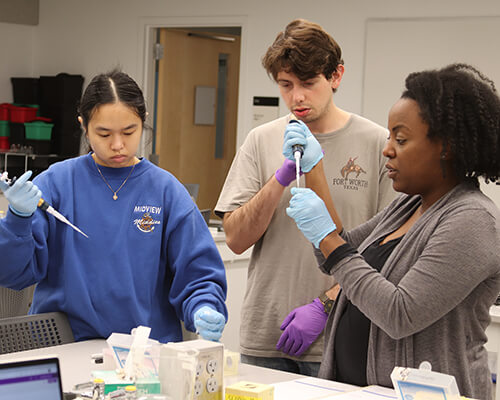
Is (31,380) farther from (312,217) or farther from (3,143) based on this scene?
(3,143)

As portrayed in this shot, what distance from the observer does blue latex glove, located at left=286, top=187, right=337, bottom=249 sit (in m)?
1.49

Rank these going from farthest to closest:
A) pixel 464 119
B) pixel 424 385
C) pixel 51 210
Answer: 1. pixel 51 210
2. pixel 464 119
3. pixel 424 385

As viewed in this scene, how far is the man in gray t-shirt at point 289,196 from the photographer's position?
1852 millimetres

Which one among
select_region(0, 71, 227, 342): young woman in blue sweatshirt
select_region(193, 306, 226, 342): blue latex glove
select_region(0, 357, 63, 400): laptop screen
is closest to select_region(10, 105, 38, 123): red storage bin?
select_region(0, 71, 227, 342): young woman in blue sweatshirt

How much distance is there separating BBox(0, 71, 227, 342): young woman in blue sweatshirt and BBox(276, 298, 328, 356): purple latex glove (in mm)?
188

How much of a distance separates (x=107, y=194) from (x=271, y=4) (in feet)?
13.1

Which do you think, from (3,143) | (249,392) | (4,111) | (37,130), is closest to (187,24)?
(37,130)

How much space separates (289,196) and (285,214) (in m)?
0.05

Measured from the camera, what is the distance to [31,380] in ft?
3.49

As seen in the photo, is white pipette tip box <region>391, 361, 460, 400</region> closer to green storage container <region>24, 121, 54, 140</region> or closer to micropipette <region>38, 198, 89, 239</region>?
micropipette <region>38, 198, 89, 239</region>

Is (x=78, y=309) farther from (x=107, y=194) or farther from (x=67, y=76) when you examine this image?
(x=67, y=76)

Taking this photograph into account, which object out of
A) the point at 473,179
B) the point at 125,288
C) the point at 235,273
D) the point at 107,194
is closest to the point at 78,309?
the point at 125,288

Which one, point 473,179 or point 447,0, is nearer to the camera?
point 473,179

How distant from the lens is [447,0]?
15.8 feet
